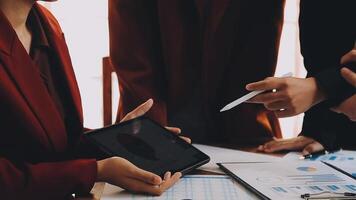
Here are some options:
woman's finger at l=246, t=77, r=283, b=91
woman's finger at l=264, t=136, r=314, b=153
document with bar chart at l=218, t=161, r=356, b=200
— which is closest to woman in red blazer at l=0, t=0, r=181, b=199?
document with bar chart at l=218, t=161, r=356, b=200

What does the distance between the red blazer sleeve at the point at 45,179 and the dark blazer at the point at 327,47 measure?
660 millimetres

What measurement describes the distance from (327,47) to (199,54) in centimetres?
36

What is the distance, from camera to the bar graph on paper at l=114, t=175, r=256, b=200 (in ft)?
2.65

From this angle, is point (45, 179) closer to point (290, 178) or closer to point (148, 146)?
point (148, 146)

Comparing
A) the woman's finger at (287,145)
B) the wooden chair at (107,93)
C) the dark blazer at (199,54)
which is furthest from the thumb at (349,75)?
the wooden chair at (107,93)

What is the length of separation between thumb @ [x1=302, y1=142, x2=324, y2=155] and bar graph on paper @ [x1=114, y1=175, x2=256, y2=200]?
0.32 m

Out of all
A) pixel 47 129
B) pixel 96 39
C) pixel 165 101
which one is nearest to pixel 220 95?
pixel 165 101

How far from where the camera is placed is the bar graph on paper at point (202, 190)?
0.81m

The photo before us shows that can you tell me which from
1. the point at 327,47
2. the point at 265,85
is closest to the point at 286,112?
the point at 265,85

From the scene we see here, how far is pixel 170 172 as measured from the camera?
34.5 inches

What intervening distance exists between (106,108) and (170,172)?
0.87 metres

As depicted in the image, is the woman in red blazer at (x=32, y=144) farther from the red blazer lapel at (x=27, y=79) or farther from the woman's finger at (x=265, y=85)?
the woman's finger at (x=265, y=85)

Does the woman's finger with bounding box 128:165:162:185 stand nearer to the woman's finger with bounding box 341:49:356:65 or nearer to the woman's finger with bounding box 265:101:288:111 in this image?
the woman's finger with bounding box 265:101:288:111

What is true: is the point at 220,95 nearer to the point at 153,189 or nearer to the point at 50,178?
the point at 153,189
